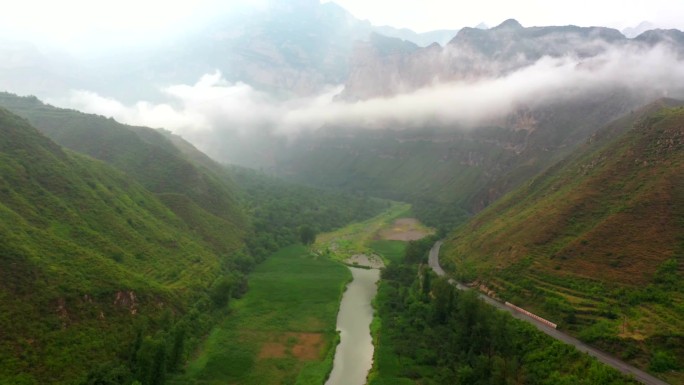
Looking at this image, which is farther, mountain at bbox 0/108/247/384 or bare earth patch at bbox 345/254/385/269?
bare earth patch at bbox 345/254/385/269

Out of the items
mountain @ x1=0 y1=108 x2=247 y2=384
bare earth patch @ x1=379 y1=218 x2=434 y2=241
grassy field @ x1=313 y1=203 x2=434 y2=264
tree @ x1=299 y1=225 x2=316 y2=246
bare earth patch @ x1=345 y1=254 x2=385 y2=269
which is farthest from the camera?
bare earth patch @ x1=379 y1=218 x2=434 y2=241

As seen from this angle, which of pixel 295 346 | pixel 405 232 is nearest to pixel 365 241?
pixel 405 232

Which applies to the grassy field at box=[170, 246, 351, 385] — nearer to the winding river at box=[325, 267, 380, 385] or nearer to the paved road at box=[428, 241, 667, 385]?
the winding river at box=[325, 267, 380, 385]

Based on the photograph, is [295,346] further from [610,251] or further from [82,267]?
[610,251]

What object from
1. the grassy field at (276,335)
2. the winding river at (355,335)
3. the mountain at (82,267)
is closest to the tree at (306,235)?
the grassy field at (276,335)

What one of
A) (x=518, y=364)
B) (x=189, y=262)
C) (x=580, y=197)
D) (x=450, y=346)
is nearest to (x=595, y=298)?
(x=518, y=364)

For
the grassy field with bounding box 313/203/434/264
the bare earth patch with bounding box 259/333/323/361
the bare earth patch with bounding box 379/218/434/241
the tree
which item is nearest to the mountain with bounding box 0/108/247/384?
the bare earth patch with bounding box 259/333/323/361

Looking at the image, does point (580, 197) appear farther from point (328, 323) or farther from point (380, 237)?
point (380, 237)
